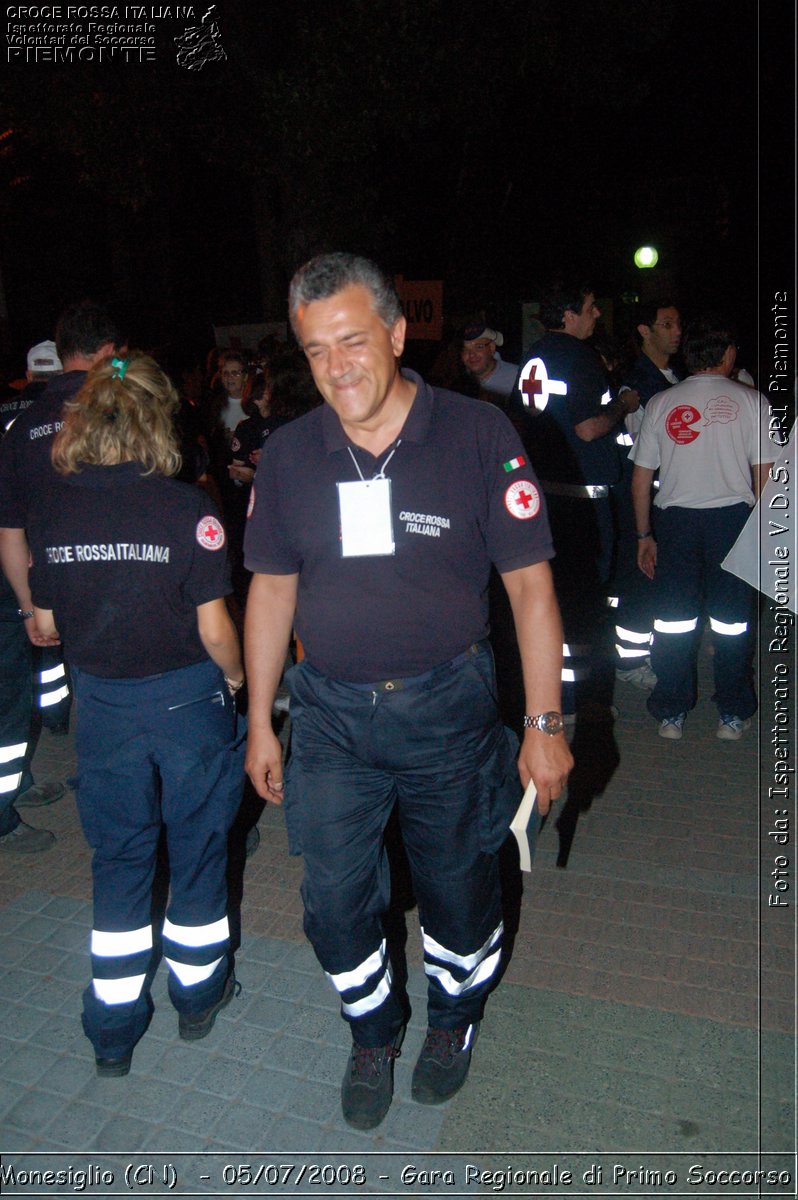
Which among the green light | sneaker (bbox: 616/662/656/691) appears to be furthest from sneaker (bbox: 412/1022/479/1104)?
the green light

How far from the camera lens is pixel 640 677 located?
6.62m

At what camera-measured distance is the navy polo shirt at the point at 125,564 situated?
3.11 m

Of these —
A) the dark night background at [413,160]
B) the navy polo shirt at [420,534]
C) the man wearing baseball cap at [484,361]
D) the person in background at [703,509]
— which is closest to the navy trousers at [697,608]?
the person in background at [703,509]

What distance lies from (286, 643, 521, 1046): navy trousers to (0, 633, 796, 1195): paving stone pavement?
46cm

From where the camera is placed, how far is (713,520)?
5578mm

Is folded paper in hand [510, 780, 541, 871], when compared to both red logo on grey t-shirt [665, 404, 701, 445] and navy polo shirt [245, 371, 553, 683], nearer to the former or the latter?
navy polo shirt [245, 371, 553, 683]

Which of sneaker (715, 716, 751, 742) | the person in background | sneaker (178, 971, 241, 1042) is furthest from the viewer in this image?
sneaker (715, 716, 751, 742)

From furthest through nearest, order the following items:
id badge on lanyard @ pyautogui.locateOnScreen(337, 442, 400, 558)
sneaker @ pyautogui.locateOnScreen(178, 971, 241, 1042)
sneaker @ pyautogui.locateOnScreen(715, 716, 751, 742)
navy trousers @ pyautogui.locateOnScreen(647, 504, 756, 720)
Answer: sneaker @ pyautogui.locateOnScreen(715, 716, 751, 742) < navy trousers @ pyautogui.locateOnScreen(647, 504, 756, 720) < sneaker @ pyautogui.locateOnScreen(178, 971, 241, 1042) < id badge on lanyard @ pyautogui.locateOnScreen(337, 442, 400, 558)

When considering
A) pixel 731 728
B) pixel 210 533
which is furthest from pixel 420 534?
pixel 731 728

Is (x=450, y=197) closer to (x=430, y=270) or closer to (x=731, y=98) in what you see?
(x=430, y=270)

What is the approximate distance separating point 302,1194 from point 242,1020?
802 mm

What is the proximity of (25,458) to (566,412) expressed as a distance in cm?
280

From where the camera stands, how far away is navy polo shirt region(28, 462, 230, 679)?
3.11 meters

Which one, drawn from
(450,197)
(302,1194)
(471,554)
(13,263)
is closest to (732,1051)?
(302,1194)
